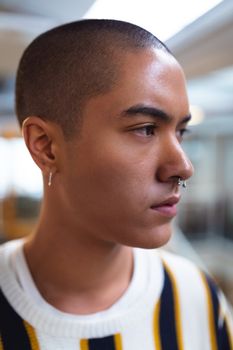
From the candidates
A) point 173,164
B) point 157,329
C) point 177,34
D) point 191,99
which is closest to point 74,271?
point 157,329

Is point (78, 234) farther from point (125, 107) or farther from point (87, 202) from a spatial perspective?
point (125, 107)

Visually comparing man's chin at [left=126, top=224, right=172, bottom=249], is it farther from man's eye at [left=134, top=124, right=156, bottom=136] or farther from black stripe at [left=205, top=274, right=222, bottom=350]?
black stripe at [left=205, top=274, right=222, bottom=350]

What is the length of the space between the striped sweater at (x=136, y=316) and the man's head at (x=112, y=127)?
6.5 inches

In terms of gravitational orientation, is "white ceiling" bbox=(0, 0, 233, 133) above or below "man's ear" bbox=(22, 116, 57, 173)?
above

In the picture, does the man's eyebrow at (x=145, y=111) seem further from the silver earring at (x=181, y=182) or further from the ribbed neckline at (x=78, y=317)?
the ribbed neckline at (x=78, y=317)

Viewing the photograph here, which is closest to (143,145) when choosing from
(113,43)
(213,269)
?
(113,43)

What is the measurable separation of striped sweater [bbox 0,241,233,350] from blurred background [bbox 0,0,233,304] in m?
0.38

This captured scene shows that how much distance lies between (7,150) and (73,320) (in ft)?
12.3

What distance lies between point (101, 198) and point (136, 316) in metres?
0.26

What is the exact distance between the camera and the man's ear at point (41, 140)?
68 centimetres

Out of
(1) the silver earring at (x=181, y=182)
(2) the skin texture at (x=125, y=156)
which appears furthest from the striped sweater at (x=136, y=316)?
(1) the silver earring at (x=181, y=182)

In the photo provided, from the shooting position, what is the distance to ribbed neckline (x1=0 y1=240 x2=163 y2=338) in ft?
2.30

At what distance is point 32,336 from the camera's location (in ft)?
2.26

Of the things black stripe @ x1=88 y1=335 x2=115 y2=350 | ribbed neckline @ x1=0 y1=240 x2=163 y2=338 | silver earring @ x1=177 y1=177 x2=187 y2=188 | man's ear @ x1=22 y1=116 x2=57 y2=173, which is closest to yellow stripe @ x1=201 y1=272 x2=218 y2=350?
ribbed neckline @ x1=0 y1=240 x2=163 y2=338
